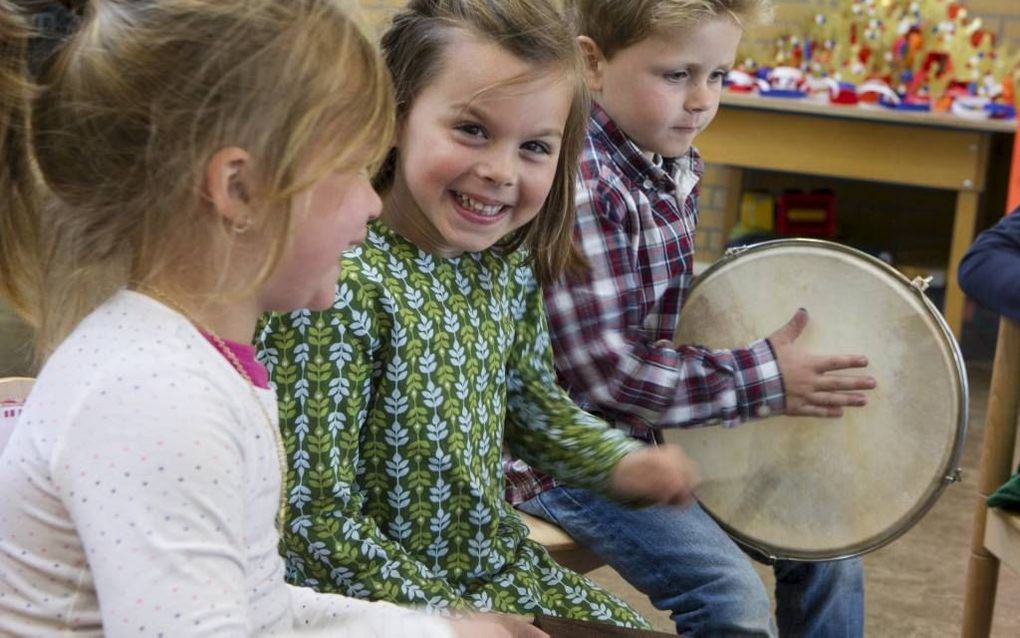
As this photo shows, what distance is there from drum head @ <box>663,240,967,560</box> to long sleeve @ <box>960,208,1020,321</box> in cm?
32

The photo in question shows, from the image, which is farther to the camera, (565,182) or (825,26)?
(825,26)

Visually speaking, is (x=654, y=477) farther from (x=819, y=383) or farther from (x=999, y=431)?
(x=999, y=431)

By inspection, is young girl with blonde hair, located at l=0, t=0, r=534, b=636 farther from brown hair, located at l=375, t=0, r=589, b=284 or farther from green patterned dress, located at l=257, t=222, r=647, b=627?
brown hair, located at l=375, t=0, r=589, b=284

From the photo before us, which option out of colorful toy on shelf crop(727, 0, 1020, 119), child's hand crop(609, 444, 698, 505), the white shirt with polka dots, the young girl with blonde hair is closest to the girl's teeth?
child's hand crop(609, 444, 698, 505)

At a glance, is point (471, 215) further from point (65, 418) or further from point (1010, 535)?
point (1010, 535)

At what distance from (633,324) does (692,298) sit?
0.35 feet

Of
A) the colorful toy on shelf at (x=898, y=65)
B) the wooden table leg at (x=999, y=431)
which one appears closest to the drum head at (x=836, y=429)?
the wooden table leg at (x=999, y=431)

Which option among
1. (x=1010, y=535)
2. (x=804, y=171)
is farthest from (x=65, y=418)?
(x=804, y=171)

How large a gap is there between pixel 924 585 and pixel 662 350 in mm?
1475

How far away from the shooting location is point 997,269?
2.30 metres

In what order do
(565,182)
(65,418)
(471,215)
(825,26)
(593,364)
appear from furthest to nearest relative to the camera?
(825,26) < (593,364) < (565,182) < (471,215) < (65,418)

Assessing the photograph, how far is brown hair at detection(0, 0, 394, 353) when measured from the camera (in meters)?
0.99

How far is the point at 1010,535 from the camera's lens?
2051 millimetres

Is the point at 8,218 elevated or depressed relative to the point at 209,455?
elevated
